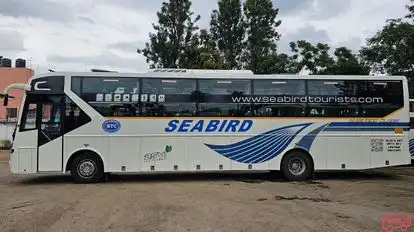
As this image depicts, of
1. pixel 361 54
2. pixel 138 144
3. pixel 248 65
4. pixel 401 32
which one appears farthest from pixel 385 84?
pixel 248 65

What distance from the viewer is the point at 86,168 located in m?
13.7

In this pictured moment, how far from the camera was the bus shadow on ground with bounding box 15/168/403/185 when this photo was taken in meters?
14.7

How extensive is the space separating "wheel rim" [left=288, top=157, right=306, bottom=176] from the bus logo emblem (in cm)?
546

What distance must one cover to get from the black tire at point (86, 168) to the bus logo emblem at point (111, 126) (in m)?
0.88

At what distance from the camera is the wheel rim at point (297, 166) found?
1454 cm

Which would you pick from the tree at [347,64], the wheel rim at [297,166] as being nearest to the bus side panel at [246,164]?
the wheel rim at [297,166]

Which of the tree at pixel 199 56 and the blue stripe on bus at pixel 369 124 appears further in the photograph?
the tree at pixel 199 56

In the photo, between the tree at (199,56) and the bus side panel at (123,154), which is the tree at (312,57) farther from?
the bus side panel at (123,154)

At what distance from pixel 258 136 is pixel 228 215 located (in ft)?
19.2

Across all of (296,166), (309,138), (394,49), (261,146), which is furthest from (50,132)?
(394,49)

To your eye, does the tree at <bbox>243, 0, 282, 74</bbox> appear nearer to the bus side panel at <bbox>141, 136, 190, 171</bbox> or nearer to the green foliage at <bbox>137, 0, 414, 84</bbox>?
the green foliage at <bbox>137, 0, 414, 84</bbox>

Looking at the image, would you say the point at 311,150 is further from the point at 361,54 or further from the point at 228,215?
the point at 361,54

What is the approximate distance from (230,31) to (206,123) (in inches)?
747

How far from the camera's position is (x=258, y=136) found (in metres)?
14.4
